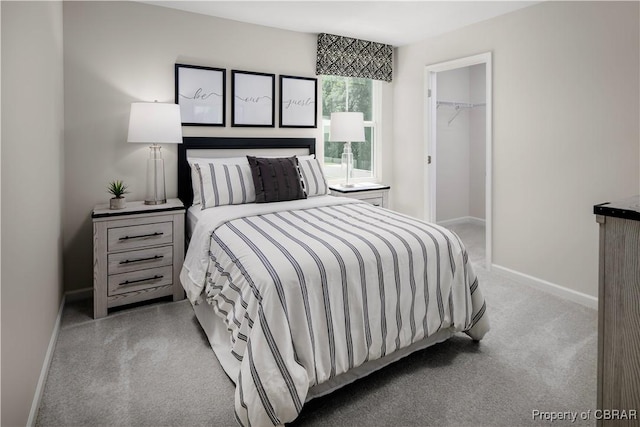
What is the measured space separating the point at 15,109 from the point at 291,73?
2853mm

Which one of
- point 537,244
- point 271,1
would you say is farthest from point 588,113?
point 271,1

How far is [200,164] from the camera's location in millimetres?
3180

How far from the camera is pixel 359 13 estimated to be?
11.3 ft

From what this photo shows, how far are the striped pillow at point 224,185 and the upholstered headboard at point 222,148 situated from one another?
0.99ft

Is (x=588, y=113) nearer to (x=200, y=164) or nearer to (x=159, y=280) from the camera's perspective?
(x=200, y=164)

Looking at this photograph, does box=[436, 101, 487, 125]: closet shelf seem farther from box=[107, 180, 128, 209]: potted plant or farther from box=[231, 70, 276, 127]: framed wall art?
box=[107, 180, 128, 209]: potted plant

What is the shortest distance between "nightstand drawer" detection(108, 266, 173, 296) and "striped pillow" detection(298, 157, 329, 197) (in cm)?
135

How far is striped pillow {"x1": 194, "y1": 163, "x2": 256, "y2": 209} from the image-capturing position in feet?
9.91

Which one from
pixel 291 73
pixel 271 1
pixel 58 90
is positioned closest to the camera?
pixel 58 90

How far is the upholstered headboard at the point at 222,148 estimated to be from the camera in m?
3.42

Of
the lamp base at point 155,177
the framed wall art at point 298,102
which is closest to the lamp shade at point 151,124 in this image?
the lamp base at point 155,177

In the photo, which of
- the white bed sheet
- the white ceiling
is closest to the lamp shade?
the white bed sheet

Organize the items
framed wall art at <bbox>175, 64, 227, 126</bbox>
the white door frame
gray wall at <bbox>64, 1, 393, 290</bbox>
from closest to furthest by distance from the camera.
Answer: gray wall at <bbox>64, 1, 393, 290</bbox>
framed wall art at <bbox>175, 64, 227, 126</bbox>
the white door frame

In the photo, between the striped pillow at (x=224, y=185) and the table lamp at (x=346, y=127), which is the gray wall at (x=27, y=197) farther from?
the table lamp at (x=346, y=127)
